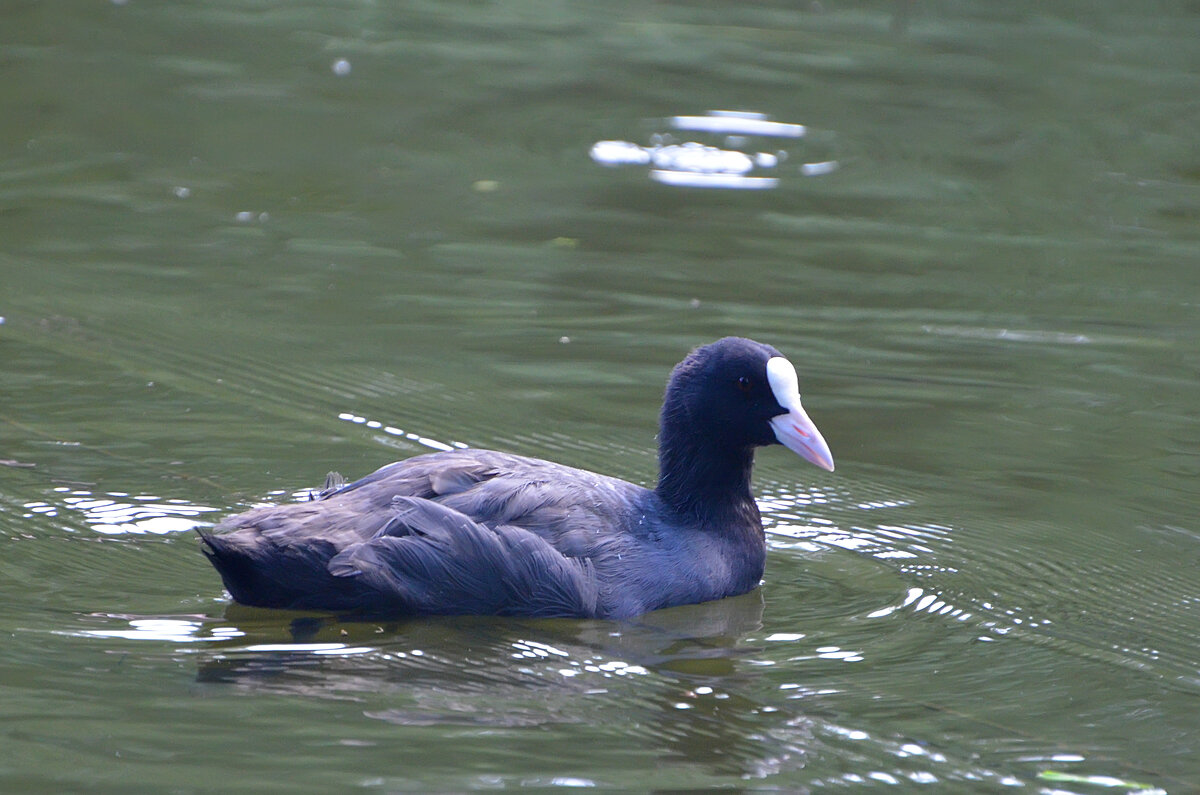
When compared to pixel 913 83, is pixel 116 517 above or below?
below

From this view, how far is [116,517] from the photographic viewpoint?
18.1ft

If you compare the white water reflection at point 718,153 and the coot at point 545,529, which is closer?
the coot at point 545,529

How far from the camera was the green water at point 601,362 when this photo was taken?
437 cm

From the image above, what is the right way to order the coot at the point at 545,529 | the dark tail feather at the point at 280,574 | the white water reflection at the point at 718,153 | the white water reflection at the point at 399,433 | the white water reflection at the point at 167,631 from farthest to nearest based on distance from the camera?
the white water reflection at the point at 718,153
the white water reflection at the point at 399,433
the coot at the point at 545,529
the dark tail feather at the point at 280,574
the white water reflection at the point at 167,631

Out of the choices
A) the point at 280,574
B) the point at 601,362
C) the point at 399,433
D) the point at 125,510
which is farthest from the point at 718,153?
the point at 280,574

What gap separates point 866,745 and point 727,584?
1177mm

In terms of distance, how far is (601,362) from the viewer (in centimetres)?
732

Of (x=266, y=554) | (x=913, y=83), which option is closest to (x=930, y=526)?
(x=266, y=554)

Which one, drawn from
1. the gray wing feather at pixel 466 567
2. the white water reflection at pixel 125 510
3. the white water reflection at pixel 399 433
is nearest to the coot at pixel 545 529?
the gray wing feather at pixel 466 567

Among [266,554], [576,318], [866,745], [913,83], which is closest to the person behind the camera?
[866,745]

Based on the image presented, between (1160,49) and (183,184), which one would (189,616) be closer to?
(183,184)

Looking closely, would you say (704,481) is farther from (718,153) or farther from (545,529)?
(718,153)

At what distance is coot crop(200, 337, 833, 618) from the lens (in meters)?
4.96

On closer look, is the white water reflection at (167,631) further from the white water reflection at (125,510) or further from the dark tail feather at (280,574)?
the white water reflection at (125,510)
